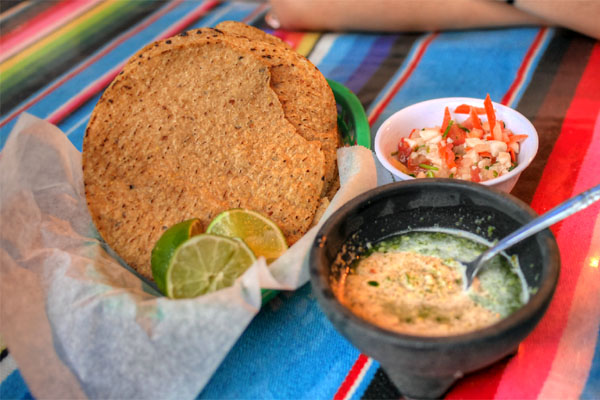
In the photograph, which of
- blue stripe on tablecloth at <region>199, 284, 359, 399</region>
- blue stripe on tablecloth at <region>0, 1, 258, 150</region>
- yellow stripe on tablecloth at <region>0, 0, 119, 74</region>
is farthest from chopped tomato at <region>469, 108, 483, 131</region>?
yellow stripe on tablecloth at <region>0, 0, 119, 74</region>

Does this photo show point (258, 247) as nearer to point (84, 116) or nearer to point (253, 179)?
point (253, 179)

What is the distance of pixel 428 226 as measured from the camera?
1.22 meters

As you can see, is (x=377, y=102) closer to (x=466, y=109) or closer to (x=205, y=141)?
(x=466, y=109)

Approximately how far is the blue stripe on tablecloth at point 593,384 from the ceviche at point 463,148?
0.51 metres

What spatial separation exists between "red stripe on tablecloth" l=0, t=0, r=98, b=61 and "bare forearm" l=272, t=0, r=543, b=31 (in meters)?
1.26

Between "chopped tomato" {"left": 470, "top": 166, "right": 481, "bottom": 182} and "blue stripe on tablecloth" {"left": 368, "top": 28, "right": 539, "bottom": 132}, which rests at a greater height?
"chopped tomato" {"left": 470, "top": 166, "right": 481, "bottom": 182}

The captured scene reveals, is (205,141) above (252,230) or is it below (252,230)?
above

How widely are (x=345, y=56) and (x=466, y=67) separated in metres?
0.52

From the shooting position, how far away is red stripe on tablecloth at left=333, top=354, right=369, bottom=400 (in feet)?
3.67

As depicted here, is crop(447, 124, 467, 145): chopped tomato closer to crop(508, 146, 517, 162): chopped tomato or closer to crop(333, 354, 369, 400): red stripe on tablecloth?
crop(508, 146, 517, 162): chopped tomato

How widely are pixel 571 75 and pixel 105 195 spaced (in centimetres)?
164

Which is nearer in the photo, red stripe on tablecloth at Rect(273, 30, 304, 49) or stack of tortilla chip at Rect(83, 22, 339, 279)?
stack of tortilla chip at Rect(83, 22, 339, 279)

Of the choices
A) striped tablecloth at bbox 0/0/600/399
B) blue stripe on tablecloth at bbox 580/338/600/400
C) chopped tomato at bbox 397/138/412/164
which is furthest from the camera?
chopped tomato at bbox 397/138/412/164

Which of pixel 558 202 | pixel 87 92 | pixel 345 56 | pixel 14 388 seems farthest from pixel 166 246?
pixel 345 56
